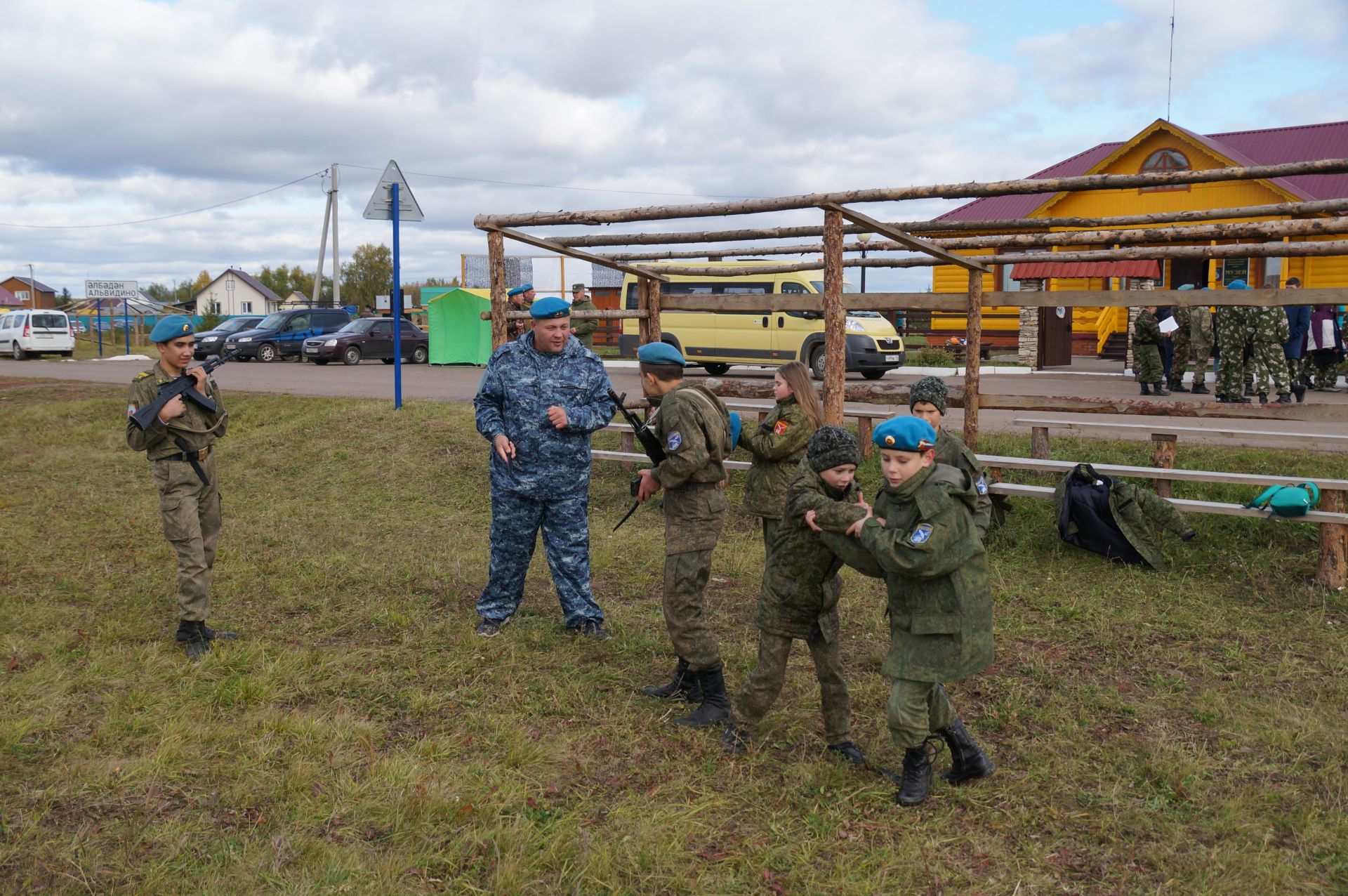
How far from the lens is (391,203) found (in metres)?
12.2

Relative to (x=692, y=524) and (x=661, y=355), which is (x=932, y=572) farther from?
(x=661, y=355)

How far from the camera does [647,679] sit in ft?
16.6

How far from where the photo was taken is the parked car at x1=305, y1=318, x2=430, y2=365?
25266 mm

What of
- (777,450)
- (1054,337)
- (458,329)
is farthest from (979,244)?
(458,329)

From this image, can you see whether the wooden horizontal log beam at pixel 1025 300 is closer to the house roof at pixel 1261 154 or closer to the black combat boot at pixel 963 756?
the black combat boot at pixel 963 756

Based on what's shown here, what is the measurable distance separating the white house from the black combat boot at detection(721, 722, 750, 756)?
96.2 metres

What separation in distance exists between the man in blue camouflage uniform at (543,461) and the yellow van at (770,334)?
1227cm

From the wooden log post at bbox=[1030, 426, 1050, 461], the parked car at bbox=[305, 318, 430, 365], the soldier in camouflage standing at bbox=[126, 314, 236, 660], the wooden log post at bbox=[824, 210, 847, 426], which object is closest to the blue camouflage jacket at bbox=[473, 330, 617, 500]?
the soldier in camouflage standing at bbox=[126, 314, 236, 660]

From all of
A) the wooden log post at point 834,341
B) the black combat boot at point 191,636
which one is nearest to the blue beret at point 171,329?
the black combat boot at point 191,636

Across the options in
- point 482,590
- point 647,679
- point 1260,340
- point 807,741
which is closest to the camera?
point 807,741

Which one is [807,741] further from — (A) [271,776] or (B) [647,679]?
(A) [271,776]

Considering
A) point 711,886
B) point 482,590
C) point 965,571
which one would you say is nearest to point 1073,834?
point 965,571

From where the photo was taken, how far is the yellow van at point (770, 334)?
59.9 ft

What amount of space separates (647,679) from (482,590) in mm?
1741
